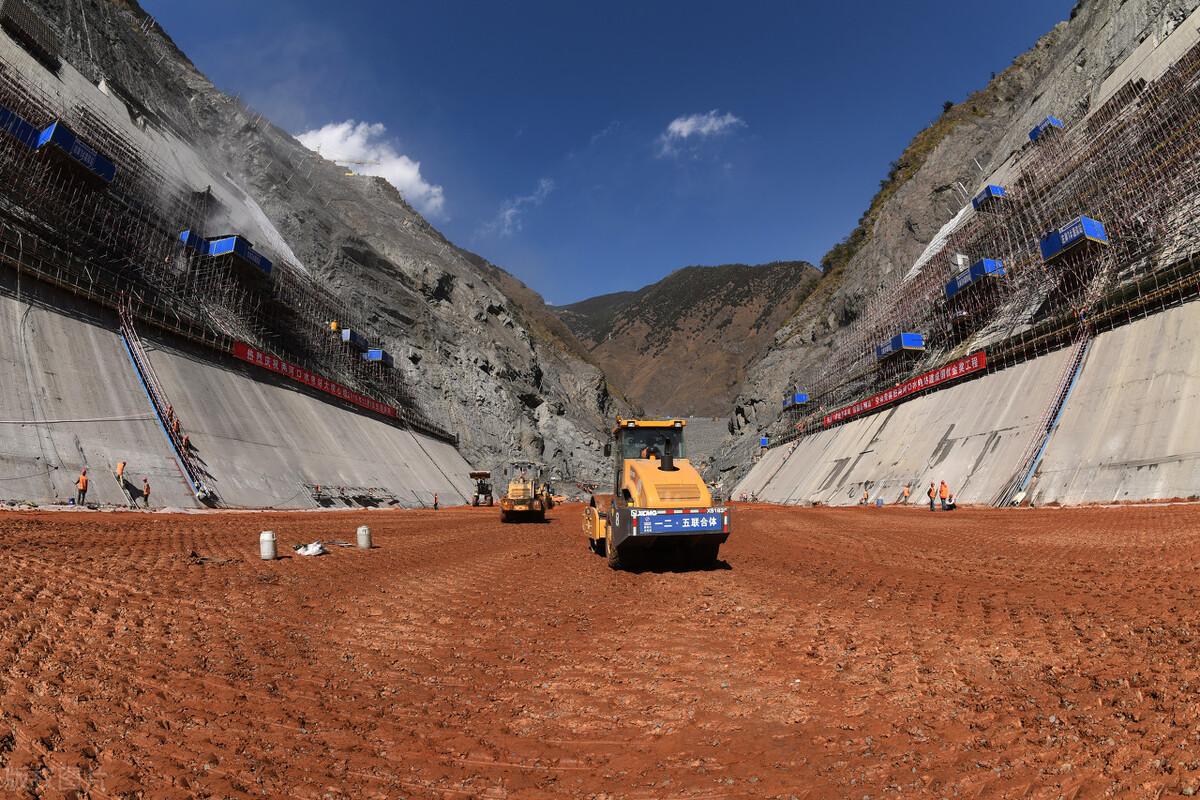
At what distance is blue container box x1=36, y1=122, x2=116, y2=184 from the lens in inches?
1105

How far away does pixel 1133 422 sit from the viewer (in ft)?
70.0

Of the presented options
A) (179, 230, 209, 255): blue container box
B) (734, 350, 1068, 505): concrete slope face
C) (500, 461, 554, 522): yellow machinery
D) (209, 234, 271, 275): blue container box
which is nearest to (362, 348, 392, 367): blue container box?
(209, 234, 271, 275): blue container box

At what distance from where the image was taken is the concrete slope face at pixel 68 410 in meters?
18.8

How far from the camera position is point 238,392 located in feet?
103

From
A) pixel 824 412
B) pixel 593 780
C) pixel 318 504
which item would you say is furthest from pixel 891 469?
pixel 593 780

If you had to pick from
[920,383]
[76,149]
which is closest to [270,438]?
[76,149]

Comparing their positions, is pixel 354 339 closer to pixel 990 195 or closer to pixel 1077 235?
pixel 1077 235

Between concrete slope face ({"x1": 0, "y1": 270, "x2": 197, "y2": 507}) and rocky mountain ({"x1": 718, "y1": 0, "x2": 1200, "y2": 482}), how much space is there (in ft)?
197

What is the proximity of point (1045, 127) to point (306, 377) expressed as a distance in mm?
56597

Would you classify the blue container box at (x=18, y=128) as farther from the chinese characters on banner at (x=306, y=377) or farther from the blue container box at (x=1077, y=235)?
the blue container box at (x=1077, y=235)

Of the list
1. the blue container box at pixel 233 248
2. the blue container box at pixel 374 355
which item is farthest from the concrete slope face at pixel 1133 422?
the blue container box at pixel 374 355

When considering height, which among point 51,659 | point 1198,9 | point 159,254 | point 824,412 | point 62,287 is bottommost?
point 51,659

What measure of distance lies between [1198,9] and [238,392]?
6148cm

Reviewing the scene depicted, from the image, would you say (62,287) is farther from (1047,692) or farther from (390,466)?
(1047,692)
